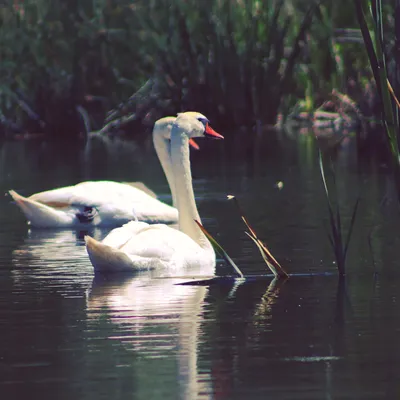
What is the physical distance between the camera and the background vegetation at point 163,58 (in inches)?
1096

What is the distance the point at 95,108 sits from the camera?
29422 mm

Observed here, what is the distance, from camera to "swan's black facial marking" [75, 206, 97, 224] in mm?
14562

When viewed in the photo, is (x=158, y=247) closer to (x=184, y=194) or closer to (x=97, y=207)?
(x=184, y=194)

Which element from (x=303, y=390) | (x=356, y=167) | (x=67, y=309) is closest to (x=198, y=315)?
(x=67, y=309)

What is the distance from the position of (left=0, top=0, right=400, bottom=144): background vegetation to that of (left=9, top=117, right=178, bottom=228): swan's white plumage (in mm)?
12978

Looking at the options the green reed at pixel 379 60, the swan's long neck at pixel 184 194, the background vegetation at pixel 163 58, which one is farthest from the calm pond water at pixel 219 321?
the background vegetation at pixel 163 58

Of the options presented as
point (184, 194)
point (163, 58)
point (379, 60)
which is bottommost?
point (184, 194)

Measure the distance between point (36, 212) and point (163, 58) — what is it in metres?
14.3

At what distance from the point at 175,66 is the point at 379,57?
20332mm

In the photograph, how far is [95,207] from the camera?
47.7ft

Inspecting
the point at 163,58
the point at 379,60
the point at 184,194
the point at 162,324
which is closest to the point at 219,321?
the point at 162,324

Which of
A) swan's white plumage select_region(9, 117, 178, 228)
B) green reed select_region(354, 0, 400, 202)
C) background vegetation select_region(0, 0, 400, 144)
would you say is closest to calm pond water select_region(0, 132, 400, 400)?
swan's white plumage select_region(9, 117, 178, 228)

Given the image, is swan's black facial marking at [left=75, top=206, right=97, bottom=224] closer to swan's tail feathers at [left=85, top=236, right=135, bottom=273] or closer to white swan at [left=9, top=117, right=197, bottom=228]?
A: white swan at [left=9, top=117, right=197, bottom=228]

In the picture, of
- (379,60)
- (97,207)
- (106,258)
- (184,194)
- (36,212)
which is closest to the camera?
(379,60)
